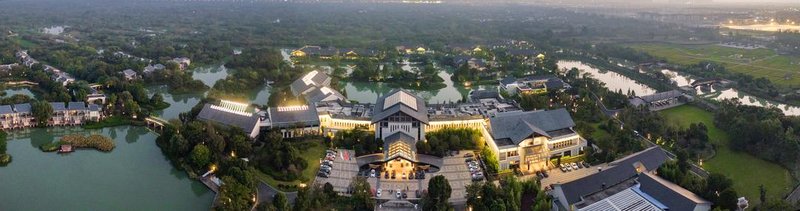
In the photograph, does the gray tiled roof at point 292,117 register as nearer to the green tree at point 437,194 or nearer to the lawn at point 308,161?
the lawn at point 308,161

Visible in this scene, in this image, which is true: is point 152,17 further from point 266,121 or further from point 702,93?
point 702,93

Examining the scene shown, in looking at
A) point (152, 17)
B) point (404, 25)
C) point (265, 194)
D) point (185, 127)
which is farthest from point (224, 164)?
point (152, 17)

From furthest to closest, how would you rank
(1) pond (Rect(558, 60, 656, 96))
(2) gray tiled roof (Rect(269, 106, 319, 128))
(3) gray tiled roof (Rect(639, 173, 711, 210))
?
(1) pond (Rect(558, 60, 656, 96)) → (2) gray tiled roof (Rect(269, 106, 319, 128)) → (3) gray tiled roof (Rect(639, 173, 711, 210))

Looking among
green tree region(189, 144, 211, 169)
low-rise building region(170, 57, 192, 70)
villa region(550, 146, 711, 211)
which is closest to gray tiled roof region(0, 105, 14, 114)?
green tree region(189, 144, 211, 169)

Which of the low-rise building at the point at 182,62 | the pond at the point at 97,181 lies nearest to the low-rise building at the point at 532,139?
the pond at the point at 97,181

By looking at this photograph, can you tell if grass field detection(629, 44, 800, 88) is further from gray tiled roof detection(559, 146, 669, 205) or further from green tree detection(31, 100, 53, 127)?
green tree detection(31, 100, 53, 127)
